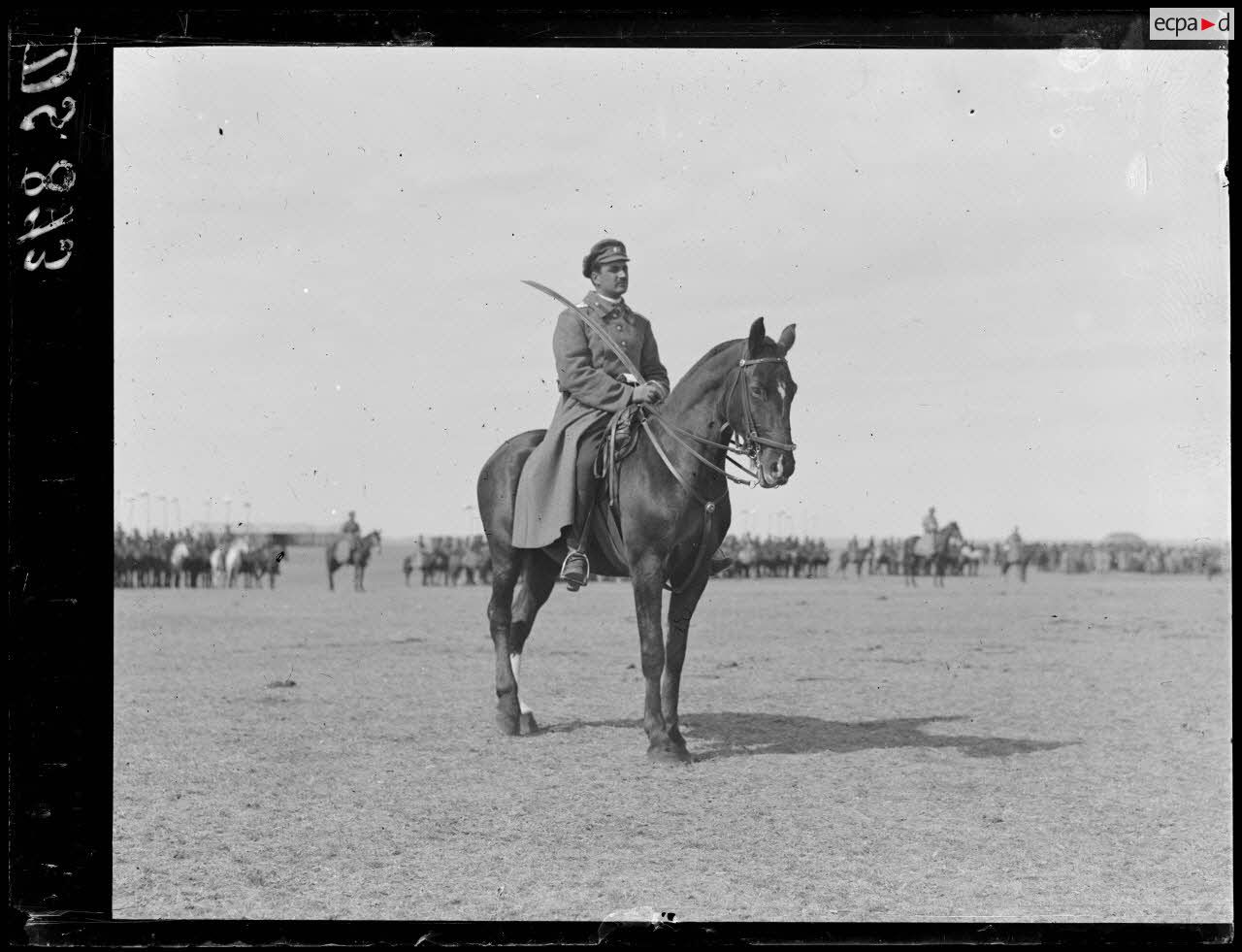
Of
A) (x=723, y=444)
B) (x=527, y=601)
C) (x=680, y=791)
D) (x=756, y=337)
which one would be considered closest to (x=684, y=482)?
(x=723, y=444)

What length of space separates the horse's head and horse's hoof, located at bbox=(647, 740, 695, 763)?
1.91m

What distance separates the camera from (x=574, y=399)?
9.11 metres

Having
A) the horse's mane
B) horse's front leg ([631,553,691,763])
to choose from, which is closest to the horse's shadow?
→ horse's front leg ([631,553,691,763])

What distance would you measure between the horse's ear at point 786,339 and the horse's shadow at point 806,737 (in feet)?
9.36

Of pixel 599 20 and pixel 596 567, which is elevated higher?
pixel 599 20

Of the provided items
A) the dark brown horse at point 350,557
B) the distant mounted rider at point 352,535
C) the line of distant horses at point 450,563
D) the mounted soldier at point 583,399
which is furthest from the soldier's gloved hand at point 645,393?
the line of distant horses at point 450,563

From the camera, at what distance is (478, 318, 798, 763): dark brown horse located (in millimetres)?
8289

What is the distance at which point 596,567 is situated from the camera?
935 cm

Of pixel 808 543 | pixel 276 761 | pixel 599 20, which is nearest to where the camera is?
pixel 599 20

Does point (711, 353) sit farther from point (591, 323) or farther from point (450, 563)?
point (450, 563)

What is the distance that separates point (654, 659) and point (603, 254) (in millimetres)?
2771
